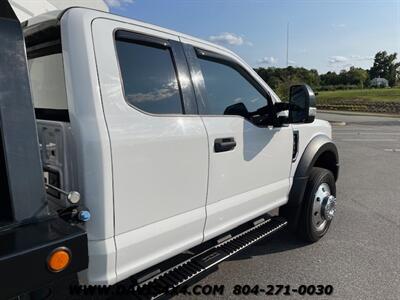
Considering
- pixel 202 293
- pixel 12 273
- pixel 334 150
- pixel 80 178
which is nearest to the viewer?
pixel 12 273

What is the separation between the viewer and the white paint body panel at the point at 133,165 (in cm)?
184

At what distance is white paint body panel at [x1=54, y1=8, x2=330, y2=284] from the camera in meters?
1.84

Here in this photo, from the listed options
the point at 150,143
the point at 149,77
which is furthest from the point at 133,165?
the point at 149,77

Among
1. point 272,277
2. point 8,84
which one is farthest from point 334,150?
point 8,84

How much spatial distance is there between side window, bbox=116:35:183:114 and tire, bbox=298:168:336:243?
76.5 inches

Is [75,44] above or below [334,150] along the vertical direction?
above

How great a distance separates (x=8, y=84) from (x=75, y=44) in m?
0.49

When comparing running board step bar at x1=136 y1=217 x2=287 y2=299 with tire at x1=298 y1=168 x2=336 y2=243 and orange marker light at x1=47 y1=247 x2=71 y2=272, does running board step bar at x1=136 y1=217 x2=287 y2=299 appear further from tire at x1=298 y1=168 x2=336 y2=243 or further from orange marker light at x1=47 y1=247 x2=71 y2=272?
orange marker light at x1=47 y1=247 x2=71 y2=272

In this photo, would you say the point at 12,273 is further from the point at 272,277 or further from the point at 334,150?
the point at 334,150

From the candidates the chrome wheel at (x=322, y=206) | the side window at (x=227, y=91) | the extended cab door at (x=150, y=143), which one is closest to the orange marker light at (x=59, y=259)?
→ the extended cab door at (x=150, y=143)

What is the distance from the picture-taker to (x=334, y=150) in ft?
13.3

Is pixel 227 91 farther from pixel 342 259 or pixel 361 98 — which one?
pixel 361 98

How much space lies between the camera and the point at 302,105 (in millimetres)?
3039

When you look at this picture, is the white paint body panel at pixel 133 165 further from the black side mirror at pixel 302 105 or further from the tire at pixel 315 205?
the tire at pixel 315 205
